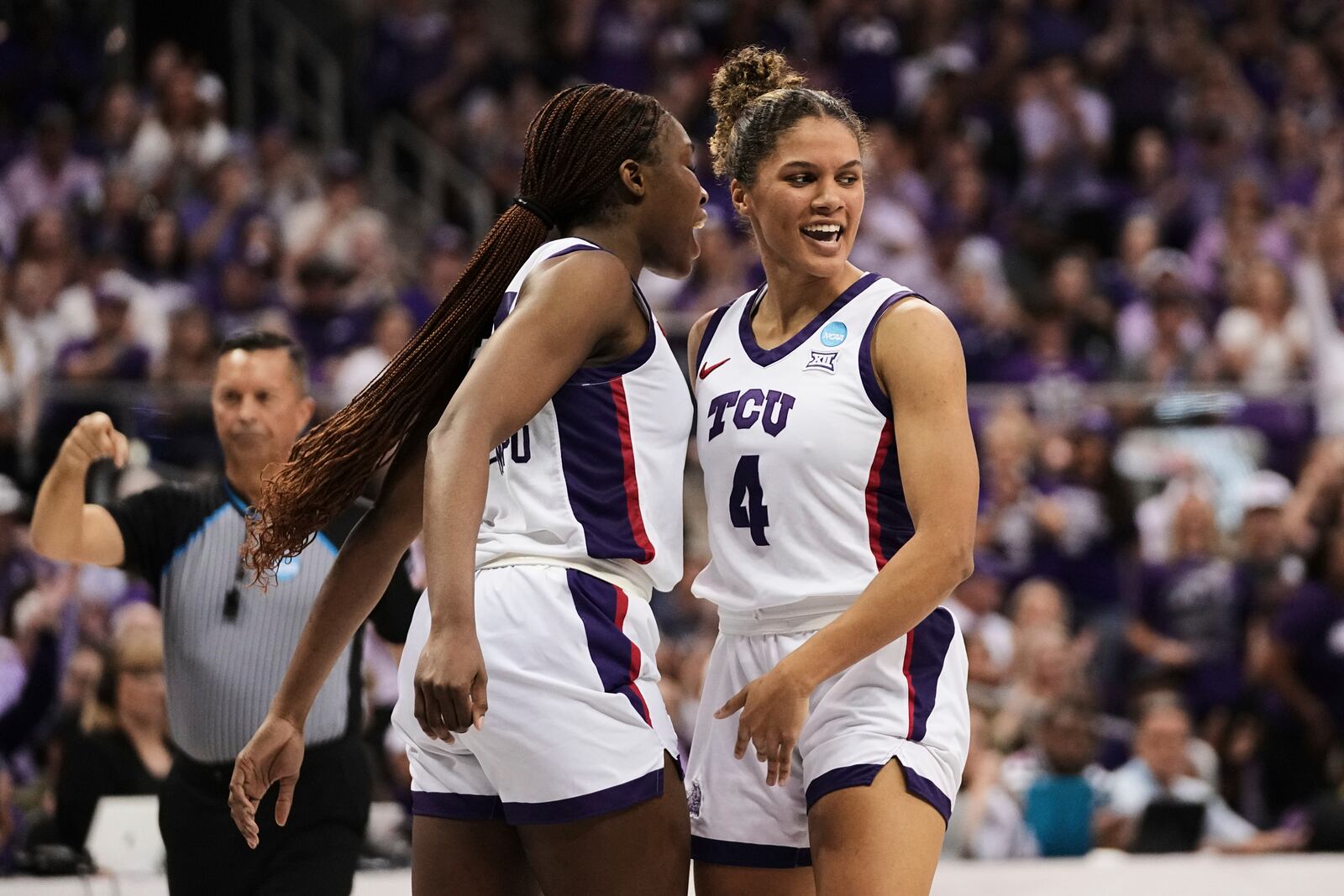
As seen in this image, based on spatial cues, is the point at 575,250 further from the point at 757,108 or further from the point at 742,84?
the point at 742,84

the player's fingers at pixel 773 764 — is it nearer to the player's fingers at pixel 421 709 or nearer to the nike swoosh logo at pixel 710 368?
the player's fingers at pixel 421 709

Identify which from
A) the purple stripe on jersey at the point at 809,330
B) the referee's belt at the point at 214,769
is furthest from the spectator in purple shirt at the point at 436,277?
the purple stripe on jersey at the point at 809,330

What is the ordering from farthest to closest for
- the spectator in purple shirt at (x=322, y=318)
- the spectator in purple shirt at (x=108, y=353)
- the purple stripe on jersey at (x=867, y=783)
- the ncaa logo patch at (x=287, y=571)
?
1. the spectator in purple shirt at (x=322, y=318)
2. the spectator in purple shirt at (x=108, y=353)
3. the ncaa logo patch at (x=287, y=571)
4. the purple stripe on jersey at (x=867, y=783)

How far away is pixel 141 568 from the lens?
3990mm

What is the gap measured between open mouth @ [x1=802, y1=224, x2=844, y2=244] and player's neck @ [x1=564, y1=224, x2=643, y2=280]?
33 cm

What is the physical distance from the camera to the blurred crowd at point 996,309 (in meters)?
7.04

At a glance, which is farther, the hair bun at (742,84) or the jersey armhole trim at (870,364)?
the hair bun at (742,84)

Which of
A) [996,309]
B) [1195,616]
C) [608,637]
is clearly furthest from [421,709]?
[996,309]

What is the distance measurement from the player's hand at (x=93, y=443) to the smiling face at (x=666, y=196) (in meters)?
1.34

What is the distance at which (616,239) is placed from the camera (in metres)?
2.91

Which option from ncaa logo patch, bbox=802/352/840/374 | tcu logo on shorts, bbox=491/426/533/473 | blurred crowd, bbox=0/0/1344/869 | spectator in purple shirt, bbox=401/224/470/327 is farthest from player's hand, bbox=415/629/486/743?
spectator in purple shirt, bbox=401/224/470/327

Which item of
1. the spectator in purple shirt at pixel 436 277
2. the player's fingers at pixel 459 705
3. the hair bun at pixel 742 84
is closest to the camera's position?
the player's fingers at pixel 459 705

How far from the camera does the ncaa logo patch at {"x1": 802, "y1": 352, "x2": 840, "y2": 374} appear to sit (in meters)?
3.00

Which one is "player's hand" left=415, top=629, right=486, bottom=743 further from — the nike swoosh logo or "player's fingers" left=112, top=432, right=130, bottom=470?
"player's fingers" left=112, top=432, right=130, bottom=470
